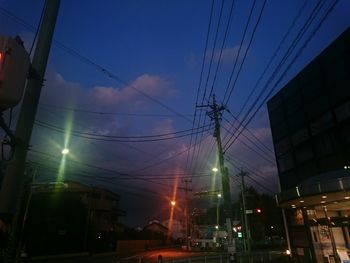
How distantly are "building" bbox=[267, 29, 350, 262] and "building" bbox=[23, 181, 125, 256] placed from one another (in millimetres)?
26635

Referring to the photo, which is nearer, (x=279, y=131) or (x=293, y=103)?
(x=293, y=103)

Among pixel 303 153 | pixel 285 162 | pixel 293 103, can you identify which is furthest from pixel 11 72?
pixel 285 162

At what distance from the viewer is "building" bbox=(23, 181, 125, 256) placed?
3891 centimetres

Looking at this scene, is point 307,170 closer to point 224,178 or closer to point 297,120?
point 297,120

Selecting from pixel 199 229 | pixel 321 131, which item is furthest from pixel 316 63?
pixel 199 229

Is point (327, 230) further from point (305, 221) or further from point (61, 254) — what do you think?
point (61, 254)

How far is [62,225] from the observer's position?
4278cm

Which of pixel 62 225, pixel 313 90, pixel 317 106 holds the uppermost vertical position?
pixel 313 90

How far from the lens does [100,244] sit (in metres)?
51.1

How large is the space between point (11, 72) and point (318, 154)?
53.2ft

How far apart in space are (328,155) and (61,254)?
3873 centimetres

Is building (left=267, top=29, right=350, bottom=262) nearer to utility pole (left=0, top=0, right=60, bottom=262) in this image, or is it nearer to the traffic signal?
utility pole (left=0, top=0, right=60, bottom=262)

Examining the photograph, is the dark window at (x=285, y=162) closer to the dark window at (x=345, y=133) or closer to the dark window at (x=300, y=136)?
the dark window at (x=300, y=136)

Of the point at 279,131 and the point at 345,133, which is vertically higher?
the point at 279,131
